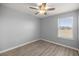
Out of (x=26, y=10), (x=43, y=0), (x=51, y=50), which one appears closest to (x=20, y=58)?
(x=51, y=50)

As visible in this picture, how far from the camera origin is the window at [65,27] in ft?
3.33

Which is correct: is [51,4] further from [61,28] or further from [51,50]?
[51,50]

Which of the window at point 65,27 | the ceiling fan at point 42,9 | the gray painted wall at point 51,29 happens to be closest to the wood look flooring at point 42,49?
the gray painted wall at point 51,29

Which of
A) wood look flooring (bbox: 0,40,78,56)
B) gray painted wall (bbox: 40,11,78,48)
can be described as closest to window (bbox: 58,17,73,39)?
gray painted wall (bbox: 40,11,78,48)

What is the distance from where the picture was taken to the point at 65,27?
105 centimetres

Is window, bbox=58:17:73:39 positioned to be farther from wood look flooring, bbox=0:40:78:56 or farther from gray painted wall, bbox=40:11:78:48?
wood look flooring, bbox=0:40:78:56

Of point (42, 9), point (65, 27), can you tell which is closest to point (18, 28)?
point (42, 9)

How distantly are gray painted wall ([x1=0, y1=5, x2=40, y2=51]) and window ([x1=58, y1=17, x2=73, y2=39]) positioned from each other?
365 mm

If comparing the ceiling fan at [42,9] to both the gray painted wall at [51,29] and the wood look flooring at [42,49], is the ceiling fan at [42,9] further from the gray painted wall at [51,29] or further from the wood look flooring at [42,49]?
the wood look flooring at [42,49]

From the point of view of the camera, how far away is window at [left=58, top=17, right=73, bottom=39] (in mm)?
1014

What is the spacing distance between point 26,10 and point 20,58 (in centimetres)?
74

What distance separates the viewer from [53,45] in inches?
45.6

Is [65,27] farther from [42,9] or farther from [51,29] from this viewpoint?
[42,9]

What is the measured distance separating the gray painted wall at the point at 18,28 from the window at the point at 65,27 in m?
0.37
